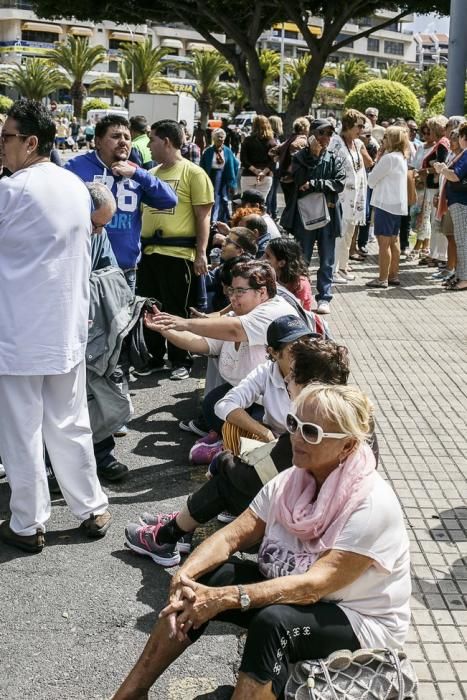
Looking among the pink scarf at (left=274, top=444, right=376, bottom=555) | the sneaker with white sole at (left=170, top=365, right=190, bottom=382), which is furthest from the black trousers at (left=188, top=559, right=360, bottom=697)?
the sneaker with white sole at (left=170, top=365, right=190, bottom=382)

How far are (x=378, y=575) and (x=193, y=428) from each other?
3.33 m

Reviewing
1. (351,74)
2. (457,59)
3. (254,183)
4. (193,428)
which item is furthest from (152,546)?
(351,74)

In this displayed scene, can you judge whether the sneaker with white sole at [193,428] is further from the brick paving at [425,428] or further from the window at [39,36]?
the window at [39,36]

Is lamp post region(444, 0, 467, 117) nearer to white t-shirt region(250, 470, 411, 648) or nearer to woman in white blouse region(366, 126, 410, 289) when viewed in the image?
woman in white blouse region(366, 126, 410, 289)

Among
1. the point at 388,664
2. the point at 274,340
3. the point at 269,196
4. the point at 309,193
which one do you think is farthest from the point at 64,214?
the point at 269,196

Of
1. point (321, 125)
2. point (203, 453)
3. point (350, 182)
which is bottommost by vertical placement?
point (203, 453)

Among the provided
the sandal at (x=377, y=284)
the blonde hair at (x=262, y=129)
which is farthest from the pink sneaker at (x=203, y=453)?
the blonde hair at (x=262, y=129)

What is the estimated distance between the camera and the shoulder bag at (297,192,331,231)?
975 cm

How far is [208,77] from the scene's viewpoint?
6328 centimetres

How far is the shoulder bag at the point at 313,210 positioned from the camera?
32.0 feet

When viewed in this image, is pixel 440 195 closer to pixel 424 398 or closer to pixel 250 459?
pixel 424 398

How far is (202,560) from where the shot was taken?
3227mm

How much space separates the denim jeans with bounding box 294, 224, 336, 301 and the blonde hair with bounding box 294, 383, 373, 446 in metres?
6.88

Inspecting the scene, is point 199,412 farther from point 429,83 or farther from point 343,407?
point 429,83
